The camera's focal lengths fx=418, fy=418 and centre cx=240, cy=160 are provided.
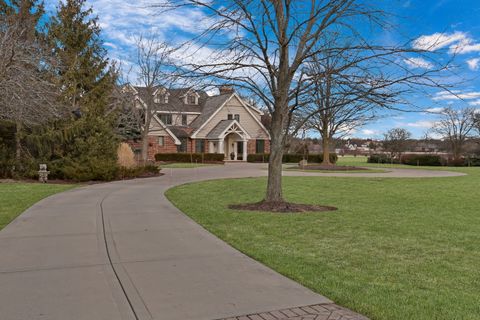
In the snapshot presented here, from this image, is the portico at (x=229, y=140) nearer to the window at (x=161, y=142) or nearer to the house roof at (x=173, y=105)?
the house roof at (x=173, y=105)

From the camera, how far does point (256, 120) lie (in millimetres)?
49844

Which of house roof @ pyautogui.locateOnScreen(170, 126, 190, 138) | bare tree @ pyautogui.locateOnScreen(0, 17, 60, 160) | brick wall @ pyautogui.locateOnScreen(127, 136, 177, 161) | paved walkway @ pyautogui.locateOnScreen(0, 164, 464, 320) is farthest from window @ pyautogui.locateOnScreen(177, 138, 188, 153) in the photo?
paved walkway @ pyautogui.locateOnScreen(0, 164, 464, 320)

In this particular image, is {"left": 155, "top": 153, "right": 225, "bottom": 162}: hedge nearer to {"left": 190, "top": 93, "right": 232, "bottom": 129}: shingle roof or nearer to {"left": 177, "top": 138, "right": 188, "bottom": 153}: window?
{"left": 177, "top": 138, "right": 188, "bottom": 153}: window

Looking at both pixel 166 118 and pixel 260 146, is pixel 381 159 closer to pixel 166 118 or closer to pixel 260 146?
pixel 260 146

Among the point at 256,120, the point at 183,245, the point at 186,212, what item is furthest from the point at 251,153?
A: the point at 183,245

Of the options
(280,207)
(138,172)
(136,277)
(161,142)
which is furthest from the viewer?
(161,142)

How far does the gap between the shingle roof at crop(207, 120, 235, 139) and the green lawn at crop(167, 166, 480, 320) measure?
106 feet

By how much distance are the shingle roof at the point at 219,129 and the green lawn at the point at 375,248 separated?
3216 centimetres

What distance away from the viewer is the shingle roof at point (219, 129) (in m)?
45.7

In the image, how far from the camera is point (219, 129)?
4628 centimetres

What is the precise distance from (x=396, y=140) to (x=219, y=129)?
33.2 metres

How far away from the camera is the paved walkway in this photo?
4.01 metres

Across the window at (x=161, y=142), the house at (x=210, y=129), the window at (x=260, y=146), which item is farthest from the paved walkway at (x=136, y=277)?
the window at (x=260, y=146)

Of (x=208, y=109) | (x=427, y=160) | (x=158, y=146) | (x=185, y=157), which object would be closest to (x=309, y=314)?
(x=185, y=157)
